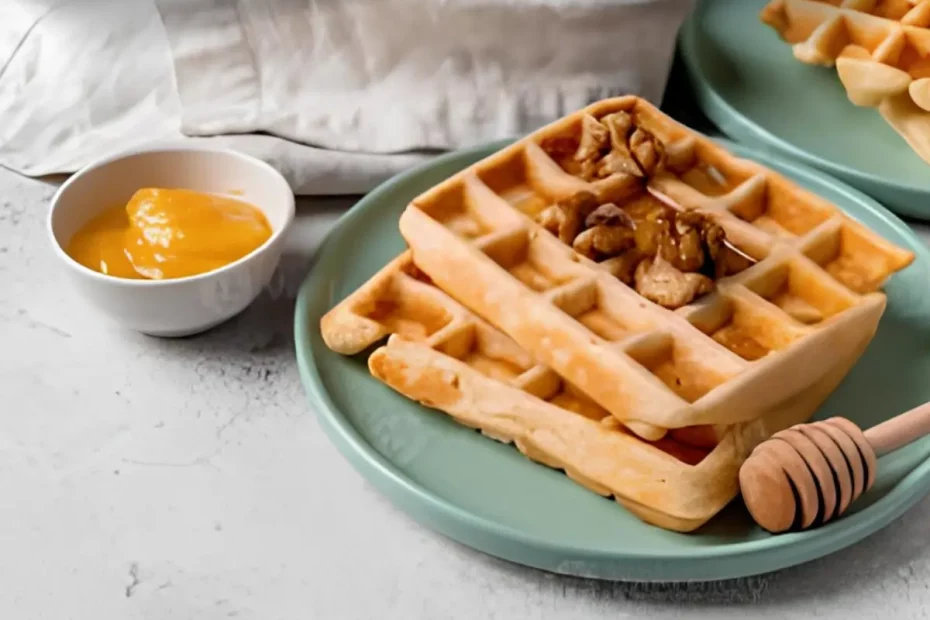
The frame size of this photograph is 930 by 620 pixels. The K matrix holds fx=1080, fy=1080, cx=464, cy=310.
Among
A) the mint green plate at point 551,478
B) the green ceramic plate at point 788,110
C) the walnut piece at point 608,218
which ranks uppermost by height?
the walnut piece at point 608,218

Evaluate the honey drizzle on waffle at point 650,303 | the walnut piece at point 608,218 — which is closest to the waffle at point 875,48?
the honey drizzle on waffle at point 650,303

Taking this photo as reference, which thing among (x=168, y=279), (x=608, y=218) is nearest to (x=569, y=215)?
(x=608, y=218)

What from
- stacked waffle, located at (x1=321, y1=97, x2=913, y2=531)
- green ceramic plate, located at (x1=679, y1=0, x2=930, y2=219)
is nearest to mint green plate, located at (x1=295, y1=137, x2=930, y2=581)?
stacked waffle, located at (x1=321, y1=97, x2=913, y2=531)

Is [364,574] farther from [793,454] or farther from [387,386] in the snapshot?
[793,454]

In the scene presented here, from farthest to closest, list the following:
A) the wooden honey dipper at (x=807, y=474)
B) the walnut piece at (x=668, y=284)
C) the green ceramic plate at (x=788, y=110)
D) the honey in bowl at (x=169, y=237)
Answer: the green ceramic plate at (x=788, y=110) < the honey in bowl at (x=169, y=237) < the walnut piece at (x=668, y=284) < the wooden honey dipper at (x=807, y=474)

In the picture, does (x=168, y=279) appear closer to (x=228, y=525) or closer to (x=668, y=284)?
(x=228, y=525)

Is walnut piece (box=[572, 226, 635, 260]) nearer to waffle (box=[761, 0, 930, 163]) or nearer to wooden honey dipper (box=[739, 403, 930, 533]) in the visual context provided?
wooden honey dipper (box=[739, 403, 930, 533])

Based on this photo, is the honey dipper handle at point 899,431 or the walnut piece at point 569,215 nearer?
the honey dipper handle at point 899,431

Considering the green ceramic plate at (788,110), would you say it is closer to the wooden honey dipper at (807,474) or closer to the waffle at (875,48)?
the waffle at (875,48)
